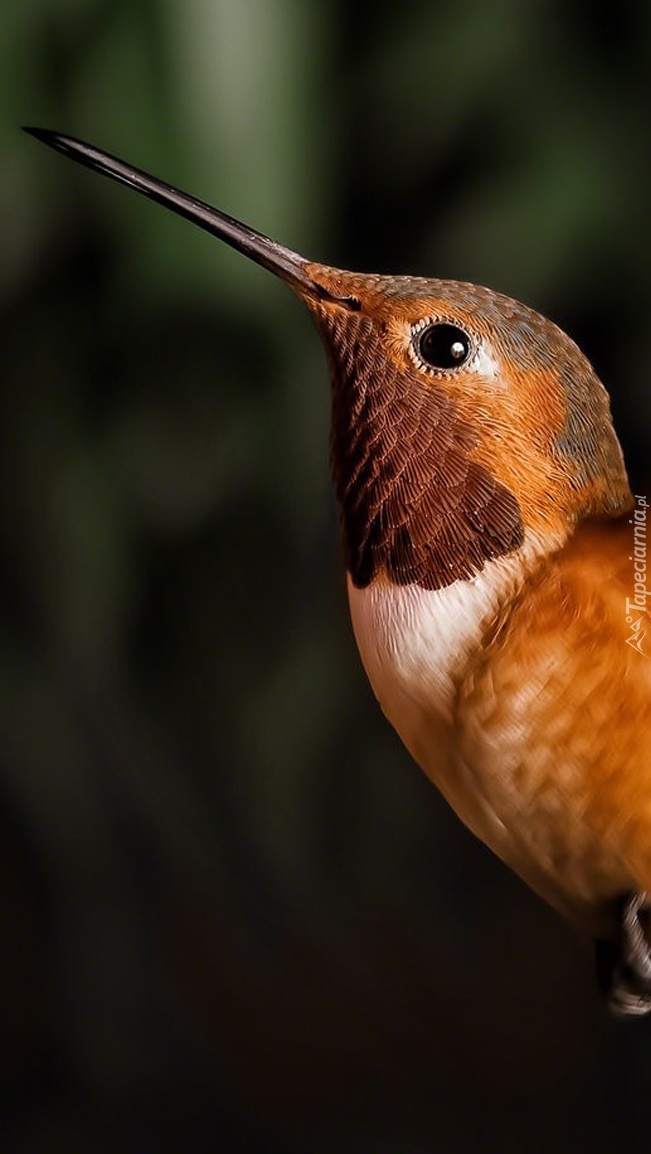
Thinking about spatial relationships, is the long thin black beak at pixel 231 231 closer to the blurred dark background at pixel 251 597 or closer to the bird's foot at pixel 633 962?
the blurred dark background at pixel 251 597

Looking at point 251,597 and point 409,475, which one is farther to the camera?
point 251,597

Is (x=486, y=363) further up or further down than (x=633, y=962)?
further up

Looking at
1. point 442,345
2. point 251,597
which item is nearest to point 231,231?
point 442,345

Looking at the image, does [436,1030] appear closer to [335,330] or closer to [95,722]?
[95,722]

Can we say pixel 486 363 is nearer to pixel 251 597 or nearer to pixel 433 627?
pixel 433 627

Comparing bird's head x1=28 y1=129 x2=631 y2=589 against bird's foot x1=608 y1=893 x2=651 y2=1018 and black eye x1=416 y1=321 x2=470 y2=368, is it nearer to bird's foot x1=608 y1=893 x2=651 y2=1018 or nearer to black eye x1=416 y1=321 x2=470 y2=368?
black eye x1=416 y1=321 x2=470 y2=368

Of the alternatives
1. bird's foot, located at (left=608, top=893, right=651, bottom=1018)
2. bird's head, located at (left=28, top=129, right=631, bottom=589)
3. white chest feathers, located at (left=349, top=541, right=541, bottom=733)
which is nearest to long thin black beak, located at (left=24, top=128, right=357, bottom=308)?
bird's head, located at (left=28, top=129, right=631, bottom=589)

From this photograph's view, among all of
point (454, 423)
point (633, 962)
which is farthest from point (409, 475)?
point (633, 962)

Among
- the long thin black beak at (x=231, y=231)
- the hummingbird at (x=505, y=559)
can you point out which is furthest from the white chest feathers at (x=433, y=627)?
the long thin black beak at (x=231, y=231)
